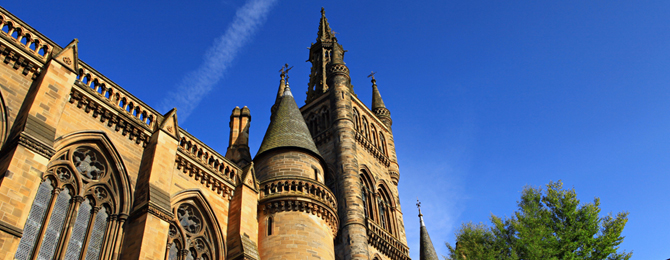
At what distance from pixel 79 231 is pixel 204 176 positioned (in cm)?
493

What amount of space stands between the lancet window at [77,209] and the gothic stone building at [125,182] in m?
0.03

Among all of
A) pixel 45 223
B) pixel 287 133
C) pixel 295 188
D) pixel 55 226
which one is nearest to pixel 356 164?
pixel 287 133

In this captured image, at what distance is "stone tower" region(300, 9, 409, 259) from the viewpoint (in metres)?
25.6

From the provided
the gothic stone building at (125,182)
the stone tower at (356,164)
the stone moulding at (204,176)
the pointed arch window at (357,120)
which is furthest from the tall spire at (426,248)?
the stone moulding at (204,176)

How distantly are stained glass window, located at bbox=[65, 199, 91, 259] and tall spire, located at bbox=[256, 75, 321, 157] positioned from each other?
9192 mm

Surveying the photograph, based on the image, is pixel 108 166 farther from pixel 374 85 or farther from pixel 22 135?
pixel 374 85

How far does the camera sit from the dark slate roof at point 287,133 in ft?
73.3

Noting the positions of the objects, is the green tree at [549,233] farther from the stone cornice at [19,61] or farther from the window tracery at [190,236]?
the stone cornice at [19,61]

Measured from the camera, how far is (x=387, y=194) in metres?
32.6

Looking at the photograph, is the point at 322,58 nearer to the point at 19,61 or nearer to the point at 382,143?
the point at 382,143

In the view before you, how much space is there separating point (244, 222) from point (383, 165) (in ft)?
58.2

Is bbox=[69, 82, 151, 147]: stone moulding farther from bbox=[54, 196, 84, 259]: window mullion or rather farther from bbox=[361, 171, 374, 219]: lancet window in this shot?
bbox=[361, 171, 374, 219]: lancet window

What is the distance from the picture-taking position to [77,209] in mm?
13406

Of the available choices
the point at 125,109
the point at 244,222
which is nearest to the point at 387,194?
the point at 244,222
